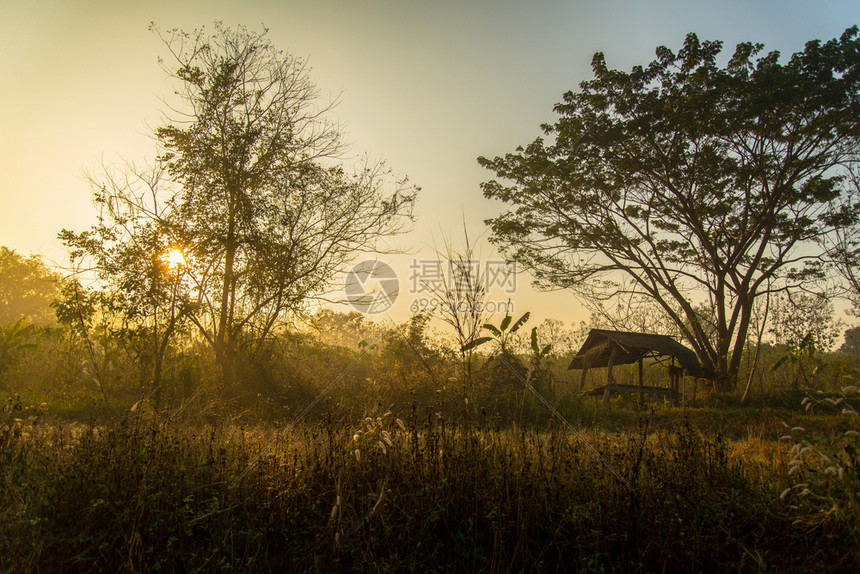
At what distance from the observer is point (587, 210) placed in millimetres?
16109

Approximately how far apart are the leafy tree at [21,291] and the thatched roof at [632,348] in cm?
2582

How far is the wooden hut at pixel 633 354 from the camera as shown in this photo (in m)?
13.7

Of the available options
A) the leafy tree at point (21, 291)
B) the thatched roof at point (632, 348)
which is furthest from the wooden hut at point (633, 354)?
the leafy tree at point (21, 291)

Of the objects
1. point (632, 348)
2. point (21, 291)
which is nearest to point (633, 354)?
point (632, 348)

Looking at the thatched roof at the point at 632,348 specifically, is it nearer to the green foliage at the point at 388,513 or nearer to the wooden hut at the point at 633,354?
the wooden hut at the point at 633,354

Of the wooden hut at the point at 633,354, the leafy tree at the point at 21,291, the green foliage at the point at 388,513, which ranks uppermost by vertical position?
the leafy tree at the point at 21,291

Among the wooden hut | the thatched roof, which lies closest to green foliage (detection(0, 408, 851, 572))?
the wooden hut

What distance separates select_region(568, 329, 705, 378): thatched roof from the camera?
13812 millimetres

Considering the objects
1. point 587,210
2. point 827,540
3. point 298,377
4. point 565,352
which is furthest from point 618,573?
point 565,352

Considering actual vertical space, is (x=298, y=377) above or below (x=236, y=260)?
below

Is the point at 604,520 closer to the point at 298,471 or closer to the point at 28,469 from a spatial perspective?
the point at 298,471

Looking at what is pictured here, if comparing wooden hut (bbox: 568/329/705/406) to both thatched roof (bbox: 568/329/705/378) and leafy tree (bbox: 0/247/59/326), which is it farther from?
leafy tree (bbox: 0/247/59/326)

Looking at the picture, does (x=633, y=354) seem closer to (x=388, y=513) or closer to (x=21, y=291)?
(x=388, y=513)

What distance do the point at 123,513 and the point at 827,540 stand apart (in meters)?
5.38
